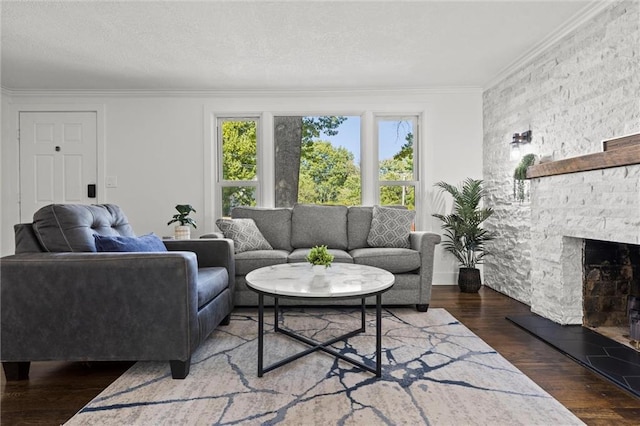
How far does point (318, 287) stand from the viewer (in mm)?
2014

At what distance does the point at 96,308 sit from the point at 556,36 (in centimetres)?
386

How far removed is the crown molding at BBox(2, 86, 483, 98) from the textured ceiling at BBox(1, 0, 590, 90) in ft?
0.34

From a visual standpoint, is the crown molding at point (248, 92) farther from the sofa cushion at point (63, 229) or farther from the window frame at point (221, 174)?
the sofa cushion at point (63, 229)

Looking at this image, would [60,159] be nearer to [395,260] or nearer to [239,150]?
[239,150]

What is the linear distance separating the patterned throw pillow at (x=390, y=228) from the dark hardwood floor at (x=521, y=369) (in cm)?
116

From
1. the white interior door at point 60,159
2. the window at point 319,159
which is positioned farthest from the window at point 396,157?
the white interior door at point 60,159

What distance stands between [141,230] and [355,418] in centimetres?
382

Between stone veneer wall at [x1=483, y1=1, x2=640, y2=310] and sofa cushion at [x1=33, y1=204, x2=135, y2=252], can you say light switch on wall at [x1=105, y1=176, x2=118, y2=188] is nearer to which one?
sofa cushion at [x1=33, y1=204, x2=135, y2=252]

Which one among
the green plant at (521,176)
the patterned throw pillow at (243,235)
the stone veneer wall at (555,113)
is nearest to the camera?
the stone veneer wall at (555,113)

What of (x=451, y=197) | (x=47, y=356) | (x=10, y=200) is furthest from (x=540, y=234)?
(x=10, y=200)

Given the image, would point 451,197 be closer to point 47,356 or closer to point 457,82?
point 457,82

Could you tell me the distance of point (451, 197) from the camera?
4520 millimetres

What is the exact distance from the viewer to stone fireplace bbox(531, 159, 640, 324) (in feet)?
7.34

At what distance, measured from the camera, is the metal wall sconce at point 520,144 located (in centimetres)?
355
